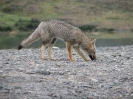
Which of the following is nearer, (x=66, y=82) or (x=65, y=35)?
(x=66, y=82)

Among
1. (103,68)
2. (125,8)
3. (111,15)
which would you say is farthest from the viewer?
(125,8)

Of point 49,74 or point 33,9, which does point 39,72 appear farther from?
point 33,9

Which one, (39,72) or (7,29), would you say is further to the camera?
(7,29)

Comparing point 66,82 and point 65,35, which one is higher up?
point 65,35

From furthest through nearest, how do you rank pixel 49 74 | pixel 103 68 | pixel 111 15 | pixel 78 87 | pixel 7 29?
pixel 111 15, pixel 7 29, pixel 103 68, pixel 49 74, pixel 78 87

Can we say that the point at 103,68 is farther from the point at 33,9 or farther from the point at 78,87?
the point at 33,9

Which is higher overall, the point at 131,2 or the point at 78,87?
the point at 131,2

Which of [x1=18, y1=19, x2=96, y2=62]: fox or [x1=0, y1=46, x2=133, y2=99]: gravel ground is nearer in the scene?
[x1=0, y1=46, x2=133, y2=99]: gravel ground

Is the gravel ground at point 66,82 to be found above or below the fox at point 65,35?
below

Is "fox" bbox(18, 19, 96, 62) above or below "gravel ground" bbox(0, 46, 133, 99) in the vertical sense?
above

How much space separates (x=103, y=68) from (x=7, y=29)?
4142 inches

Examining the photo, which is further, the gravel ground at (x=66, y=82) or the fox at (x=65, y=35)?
the fox at (x=65, y=35)

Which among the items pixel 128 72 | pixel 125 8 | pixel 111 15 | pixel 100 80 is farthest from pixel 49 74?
pixel 125 8

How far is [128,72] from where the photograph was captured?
12930 millimetres
